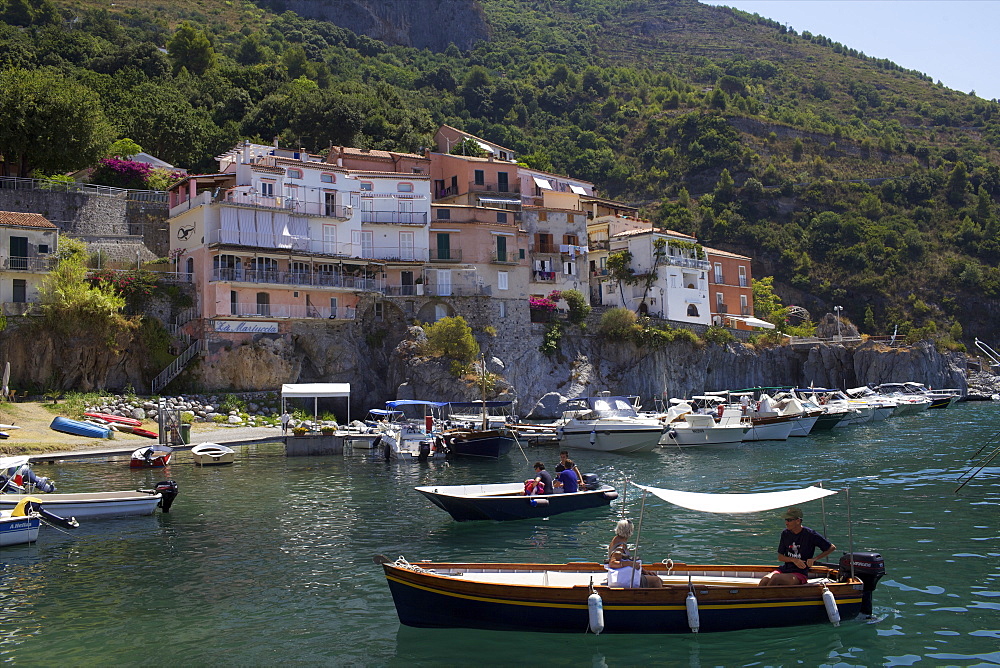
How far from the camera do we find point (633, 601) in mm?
14578

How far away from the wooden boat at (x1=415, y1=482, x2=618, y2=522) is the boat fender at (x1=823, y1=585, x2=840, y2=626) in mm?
10516

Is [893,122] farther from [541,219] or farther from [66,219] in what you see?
[66,219]

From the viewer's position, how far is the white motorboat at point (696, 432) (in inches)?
1841

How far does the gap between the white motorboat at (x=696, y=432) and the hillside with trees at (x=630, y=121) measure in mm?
44933

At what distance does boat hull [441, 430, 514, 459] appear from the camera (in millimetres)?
41463

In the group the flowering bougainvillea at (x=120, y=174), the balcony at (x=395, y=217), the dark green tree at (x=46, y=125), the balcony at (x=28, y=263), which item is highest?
the dark green tree at (x=46, y=125)

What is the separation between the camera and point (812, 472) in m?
34.5

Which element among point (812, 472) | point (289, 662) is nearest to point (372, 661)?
point (289, 662)

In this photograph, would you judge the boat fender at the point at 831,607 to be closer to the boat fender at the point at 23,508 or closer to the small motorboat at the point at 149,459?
the boat fender at the point at 23,508

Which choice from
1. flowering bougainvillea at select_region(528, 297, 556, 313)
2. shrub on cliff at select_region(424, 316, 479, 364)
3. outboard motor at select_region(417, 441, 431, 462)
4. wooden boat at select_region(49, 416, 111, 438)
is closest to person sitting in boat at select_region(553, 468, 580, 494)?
outboard motor at select_region(417, 441, 431, 462)

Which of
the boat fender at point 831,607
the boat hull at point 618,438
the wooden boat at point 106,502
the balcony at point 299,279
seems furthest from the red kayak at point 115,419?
the boat fender at point 831,607

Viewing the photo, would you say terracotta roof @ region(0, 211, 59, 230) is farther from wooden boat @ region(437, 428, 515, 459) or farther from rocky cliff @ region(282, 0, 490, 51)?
rocky cliff @ region(282, 0, 490, 51)

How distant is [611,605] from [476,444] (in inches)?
1064

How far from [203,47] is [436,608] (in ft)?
320
